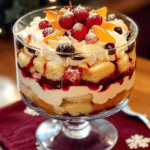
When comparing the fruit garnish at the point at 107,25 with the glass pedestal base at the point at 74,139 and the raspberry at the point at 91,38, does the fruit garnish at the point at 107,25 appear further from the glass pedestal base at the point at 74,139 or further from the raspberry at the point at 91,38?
the glass pedestal base at the point at 74,139

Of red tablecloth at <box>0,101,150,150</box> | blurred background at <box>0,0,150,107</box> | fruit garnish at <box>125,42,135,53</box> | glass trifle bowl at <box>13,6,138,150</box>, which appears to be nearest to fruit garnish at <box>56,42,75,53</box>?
glass trifle bowl at <box>13,6,138,150</box>

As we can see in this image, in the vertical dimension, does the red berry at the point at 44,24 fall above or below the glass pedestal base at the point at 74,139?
above

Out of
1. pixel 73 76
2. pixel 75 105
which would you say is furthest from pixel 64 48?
pixel 75 105

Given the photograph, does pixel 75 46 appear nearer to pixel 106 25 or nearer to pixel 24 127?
pixel 106 25

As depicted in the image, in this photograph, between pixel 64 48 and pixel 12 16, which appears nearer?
pixel 64 48

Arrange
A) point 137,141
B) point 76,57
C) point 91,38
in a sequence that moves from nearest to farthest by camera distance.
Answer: point 76,57
point 91,38
point 137,141

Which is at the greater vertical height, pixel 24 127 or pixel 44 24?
pixel 44 24

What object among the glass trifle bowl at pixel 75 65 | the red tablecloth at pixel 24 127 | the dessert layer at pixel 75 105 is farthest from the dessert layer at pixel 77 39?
the red tablecloth at pixel 24 127

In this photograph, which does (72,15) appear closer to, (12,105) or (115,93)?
(115,93)
